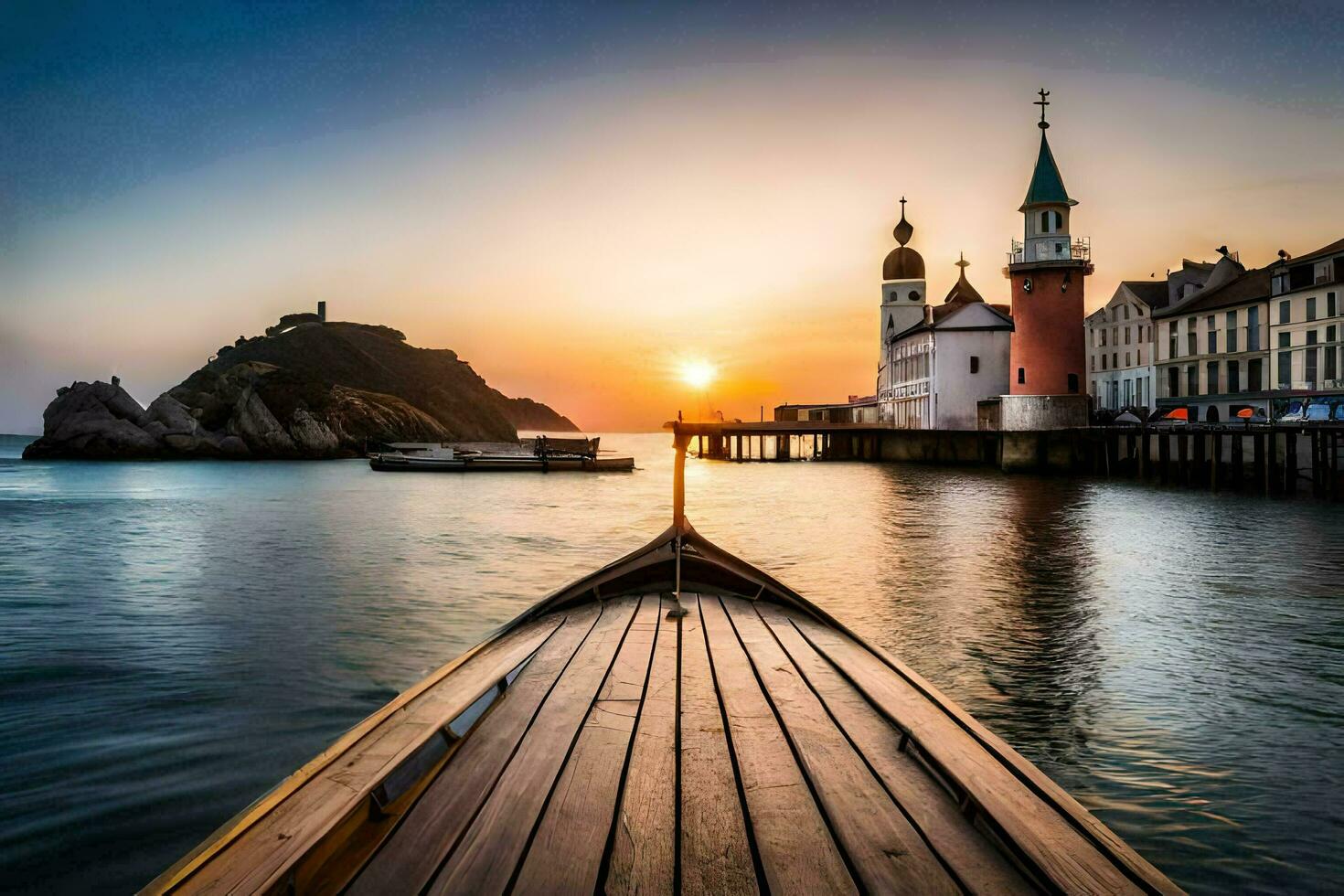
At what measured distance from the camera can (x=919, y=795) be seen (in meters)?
3.73

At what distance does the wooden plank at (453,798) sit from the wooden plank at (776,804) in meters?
0.98

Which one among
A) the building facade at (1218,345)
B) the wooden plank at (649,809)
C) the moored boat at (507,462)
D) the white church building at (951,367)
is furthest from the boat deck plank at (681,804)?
the moored boat at (507,462)

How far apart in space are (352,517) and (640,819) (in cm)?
3699

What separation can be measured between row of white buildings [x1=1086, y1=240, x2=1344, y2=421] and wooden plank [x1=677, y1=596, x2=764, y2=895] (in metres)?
56.3

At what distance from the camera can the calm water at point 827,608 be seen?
21.9ft

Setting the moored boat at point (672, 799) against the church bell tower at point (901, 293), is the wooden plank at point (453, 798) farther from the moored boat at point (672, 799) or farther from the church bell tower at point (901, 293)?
the church bell tower at point (901, 293)

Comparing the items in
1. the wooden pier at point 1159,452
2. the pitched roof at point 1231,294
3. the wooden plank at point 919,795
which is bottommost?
the wooden plank at point 919,795

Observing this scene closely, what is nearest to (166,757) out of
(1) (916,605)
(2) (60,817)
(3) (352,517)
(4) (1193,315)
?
(2) (60,817)

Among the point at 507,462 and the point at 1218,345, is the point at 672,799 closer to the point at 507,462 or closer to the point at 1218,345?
the point at 507,462

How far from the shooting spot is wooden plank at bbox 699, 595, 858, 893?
2.98 m

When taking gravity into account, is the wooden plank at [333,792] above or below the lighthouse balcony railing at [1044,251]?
below

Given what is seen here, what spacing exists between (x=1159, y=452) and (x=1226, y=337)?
66.5 feet

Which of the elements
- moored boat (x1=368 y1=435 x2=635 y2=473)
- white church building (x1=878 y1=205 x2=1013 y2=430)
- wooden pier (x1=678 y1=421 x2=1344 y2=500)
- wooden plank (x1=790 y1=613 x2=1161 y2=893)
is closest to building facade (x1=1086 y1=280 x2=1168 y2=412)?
white church building (x1=878 y1=205 x2=1013 y2=430)

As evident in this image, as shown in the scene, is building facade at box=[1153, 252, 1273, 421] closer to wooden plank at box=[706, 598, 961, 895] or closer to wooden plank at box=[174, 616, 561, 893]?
wooden plank at box=[706, 598, 961, 895]
